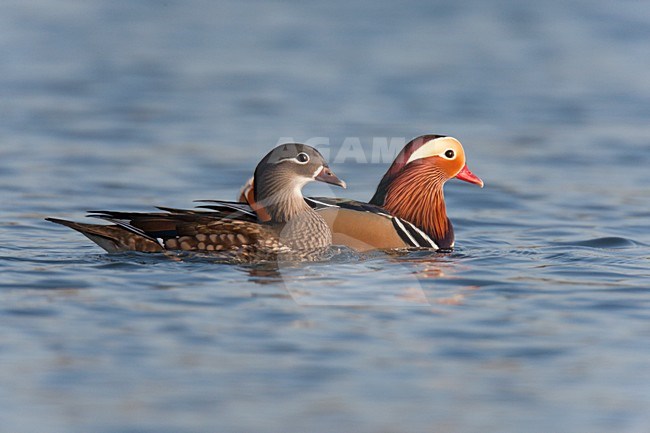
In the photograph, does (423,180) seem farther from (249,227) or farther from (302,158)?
(249,227)

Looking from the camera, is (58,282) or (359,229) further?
(359,229)

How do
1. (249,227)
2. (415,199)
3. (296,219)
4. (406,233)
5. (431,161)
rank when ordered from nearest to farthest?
(249,227)
(296,219)
(406,233)
(415,199)
(431,161)

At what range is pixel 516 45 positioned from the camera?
1794cm

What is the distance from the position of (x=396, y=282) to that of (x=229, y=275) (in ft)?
3.62

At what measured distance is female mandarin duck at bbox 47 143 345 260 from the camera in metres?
9.32

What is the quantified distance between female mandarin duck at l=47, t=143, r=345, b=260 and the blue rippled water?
0.68 ft

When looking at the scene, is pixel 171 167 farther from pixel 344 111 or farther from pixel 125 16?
pixel 125 16

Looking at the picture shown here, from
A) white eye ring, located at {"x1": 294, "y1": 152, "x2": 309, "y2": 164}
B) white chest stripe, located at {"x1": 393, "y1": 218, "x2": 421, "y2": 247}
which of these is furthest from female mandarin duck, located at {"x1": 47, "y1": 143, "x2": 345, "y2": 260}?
white chest stripe, located at {"x1": 393, "y1": 218, "x2": 421, "y2": 247}

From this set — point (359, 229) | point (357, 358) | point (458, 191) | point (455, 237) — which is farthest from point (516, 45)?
point (357, 358)

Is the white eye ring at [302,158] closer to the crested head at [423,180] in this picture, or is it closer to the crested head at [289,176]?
the crested head at [289,176]

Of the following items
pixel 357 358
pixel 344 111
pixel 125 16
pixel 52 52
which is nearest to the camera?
pixel 357 358

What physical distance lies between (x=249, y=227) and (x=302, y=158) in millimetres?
713

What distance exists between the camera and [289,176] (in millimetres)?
9711

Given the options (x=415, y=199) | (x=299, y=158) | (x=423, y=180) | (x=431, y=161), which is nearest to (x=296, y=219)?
(x=299, y=158)
